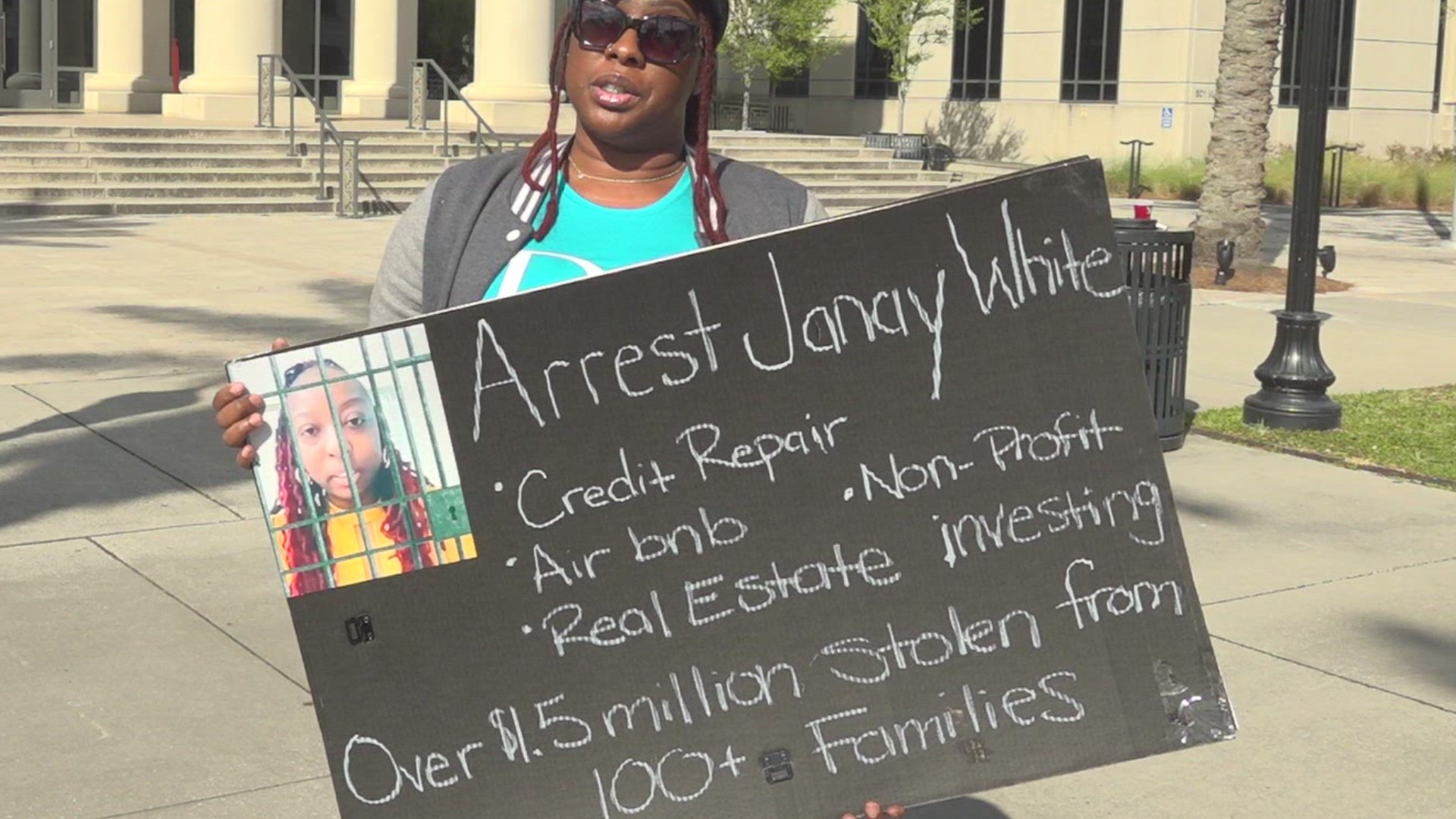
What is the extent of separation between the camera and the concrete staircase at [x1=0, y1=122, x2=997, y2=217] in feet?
73.1

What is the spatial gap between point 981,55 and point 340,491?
3787cm

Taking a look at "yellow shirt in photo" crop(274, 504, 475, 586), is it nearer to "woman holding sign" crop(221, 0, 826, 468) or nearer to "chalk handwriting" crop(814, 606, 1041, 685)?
"woman holding sign" crop(221, 0, 826, 468)

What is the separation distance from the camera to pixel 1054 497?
302cm

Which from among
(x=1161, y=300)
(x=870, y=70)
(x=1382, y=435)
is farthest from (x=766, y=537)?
(x=870, y=70)

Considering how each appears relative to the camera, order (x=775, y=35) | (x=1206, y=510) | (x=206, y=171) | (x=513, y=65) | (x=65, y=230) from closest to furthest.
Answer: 1. (x=1206, y=510)
2. (x=65, y=230)
3. (x=206, y=171)
4. (x=513, y=65)
5. (x=775, y=35)

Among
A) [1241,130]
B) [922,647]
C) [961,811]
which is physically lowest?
[961,811]

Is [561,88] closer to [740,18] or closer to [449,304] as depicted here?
[449,304]

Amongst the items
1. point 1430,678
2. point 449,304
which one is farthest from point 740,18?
point 449,304

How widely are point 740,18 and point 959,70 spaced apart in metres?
5.19

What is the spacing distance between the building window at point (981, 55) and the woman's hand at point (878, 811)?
120 ft

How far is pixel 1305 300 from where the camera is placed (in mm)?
10195

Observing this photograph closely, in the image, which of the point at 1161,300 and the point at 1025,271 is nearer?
the point at 1025,271

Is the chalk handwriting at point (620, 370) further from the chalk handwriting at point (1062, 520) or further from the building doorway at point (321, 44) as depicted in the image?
the building doorway at point (321, 44)

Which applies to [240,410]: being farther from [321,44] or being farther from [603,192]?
[321,44]
